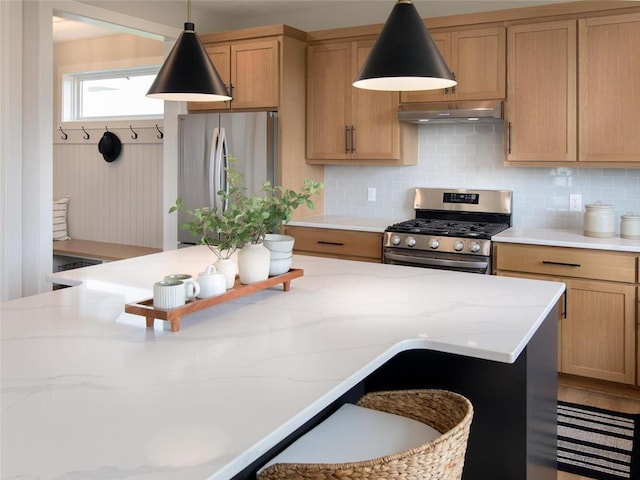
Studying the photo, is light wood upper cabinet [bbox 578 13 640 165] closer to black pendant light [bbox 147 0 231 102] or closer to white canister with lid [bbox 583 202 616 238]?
white canister with lid [bbox 583 202 616 238]

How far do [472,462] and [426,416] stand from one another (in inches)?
14.1

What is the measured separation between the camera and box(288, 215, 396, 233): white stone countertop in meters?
4.33

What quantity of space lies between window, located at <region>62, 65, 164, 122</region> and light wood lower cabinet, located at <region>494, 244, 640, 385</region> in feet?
12.2

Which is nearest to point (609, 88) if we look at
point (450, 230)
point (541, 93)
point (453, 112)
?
point (541, 93)

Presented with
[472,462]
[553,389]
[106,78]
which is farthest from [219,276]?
[106,78]

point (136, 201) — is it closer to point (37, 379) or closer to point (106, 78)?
point (106, 78)

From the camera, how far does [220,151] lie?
15.2 ft

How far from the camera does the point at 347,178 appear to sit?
5047 millimetres

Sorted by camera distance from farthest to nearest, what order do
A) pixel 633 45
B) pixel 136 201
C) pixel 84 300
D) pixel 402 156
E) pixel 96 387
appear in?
pixel 136 201
pixel 402 156
pixel 633 45
pixel 84 300
pixel 96 387

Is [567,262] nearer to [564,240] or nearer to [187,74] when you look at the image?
[564,240]

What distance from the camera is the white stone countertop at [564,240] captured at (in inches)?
137

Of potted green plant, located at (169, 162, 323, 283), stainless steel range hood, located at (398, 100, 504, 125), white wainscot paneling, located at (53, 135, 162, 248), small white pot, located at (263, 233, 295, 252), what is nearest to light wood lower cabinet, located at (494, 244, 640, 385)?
stainless steel range hood, located at (398, 100, 504, 125)

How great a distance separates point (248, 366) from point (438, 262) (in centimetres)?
268

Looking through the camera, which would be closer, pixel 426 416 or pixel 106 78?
pixel 426 416
